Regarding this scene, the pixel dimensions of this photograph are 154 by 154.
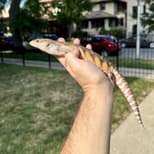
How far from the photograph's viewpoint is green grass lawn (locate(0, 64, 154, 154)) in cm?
502

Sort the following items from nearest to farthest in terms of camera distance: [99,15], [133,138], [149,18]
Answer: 1. [133,138]
2. [149,18]
3. [99,15]

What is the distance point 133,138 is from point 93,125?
362 centimetres

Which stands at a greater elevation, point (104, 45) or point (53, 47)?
point (53, 47)

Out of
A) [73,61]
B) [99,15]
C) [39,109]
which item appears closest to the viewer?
[73,61]

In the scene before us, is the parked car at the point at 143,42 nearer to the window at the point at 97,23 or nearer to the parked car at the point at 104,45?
the parked car at the point at 104,45

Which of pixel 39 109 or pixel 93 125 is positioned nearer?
pixel 93 125

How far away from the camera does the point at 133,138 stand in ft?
17.3

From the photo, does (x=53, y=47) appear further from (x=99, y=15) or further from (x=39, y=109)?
(x=99, y=15)

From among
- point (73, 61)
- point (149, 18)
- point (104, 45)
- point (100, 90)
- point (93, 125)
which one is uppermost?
point (73, 61)

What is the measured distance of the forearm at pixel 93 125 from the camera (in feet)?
5.86

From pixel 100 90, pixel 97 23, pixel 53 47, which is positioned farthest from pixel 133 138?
pixel 97 23

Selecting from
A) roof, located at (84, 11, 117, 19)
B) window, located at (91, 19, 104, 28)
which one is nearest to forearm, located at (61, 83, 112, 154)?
roof, located at (84, 11, 117, 19)

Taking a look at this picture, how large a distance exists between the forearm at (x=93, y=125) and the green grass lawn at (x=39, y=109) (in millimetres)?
2886

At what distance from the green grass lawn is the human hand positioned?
8.90 feet
